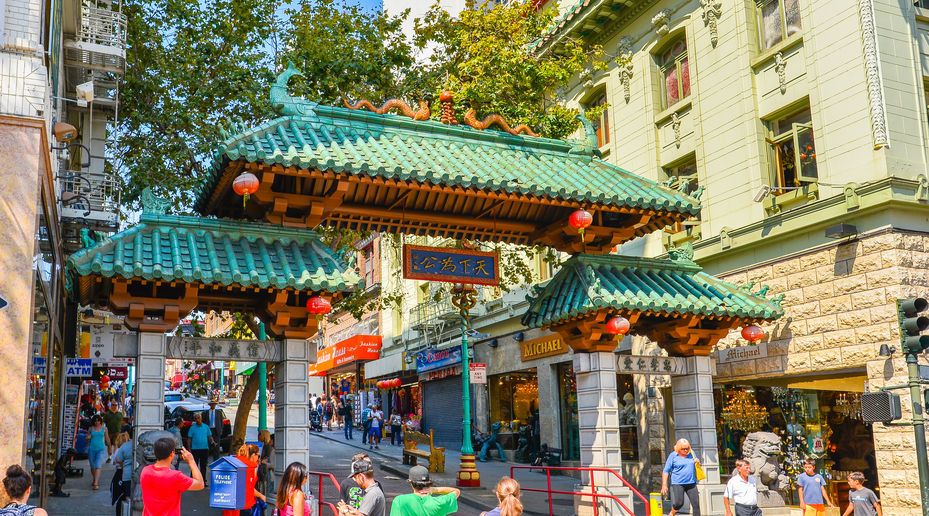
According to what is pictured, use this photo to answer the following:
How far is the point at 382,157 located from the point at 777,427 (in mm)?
11556

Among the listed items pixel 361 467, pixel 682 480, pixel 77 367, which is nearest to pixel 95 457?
pixel 77 367

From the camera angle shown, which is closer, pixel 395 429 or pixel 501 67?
pixel 501 67

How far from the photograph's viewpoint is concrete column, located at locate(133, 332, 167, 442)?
11.4 metres

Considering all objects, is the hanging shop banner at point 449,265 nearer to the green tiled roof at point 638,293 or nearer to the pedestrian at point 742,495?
the green tiled roof at point 638,293

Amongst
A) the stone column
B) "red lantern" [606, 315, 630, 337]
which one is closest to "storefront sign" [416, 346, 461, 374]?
the stone column

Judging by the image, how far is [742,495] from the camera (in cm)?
1286

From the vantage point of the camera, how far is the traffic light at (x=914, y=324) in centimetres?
1204

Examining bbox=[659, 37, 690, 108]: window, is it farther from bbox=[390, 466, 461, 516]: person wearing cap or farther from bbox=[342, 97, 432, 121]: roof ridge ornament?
bbox=[390, 466, 461, 516]: person wearing cap

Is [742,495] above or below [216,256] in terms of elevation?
below

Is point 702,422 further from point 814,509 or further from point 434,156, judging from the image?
point 434,156

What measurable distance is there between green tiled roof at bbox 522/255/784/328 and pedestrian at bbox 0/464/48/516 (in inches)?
345

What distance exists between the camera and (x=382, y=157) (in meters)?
12.8

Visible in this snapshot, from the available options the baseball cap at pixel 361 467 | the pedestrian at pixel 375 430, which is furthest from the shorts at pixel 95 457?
the pedestrian at pixel 375 430

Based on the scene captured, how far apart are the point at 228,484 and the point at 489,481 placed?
44.1ft
